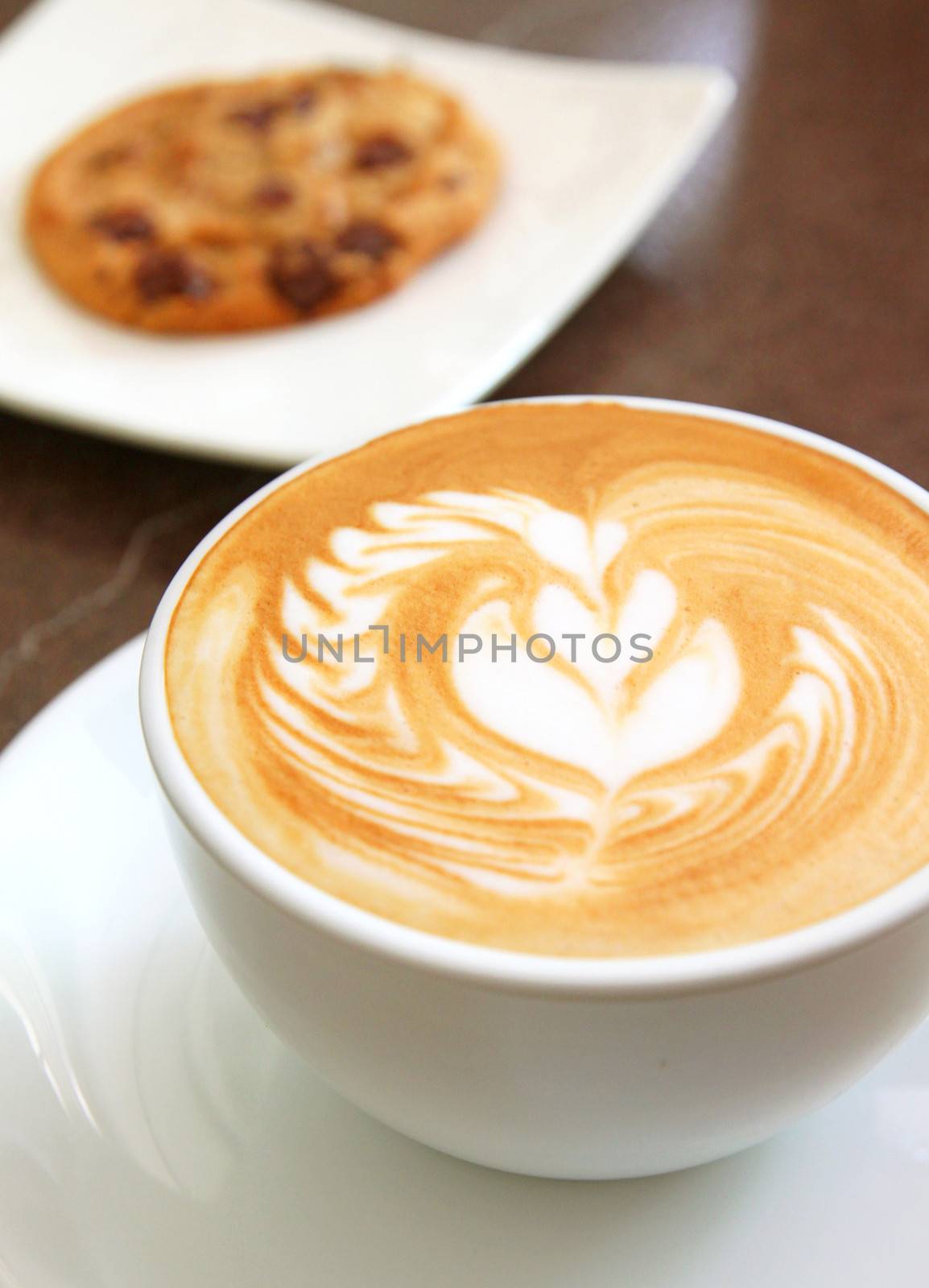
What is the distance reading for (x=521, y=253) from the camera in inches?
63.9

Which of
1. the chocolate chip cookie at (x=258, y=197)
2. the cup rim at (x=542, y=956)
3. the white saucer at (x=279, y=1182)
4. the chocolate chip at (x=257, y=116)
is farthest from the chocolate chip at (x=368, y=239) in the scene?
the cup rim at (x=542, y=956)

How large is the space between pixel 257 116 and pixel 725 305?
24.8 inches

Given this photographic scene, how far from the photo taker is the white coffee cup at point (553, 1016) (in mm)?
566

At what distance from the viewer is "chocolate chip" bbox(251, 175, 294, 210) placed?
1.63 metres

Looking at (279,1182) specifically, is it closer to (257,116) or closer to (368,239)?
(368,239)

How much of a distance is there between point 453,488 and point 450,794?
9.3 inches

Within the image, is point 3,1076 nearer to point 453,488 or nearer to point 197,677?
point 197,677

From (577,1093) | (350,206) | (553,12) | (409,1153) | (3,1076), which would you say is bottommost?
(3,1076)

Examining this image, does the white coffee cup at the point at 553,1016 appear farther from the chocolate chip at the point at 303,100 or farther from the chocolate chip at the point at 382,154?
the chocolate chip at the point at 303,100

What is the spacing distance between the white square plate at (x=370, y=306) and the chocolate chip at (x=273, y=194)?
0.18 meters

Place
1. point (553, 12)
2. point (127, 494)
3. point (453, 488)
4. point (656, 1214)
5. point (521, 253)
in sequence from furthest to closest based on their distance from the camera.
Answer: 1. point (553, 12)
2. point (521, 253)
3. point (127, 494)
4. point (453, 488)
5. point (656, 1214)

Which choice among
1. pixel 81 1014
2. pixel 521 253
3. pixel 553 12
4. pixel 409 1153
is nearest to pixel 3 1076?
pixel 81 1014

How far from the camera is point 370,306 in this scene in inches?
61.2

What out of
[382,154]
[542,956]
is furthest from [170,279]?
[542,956]
